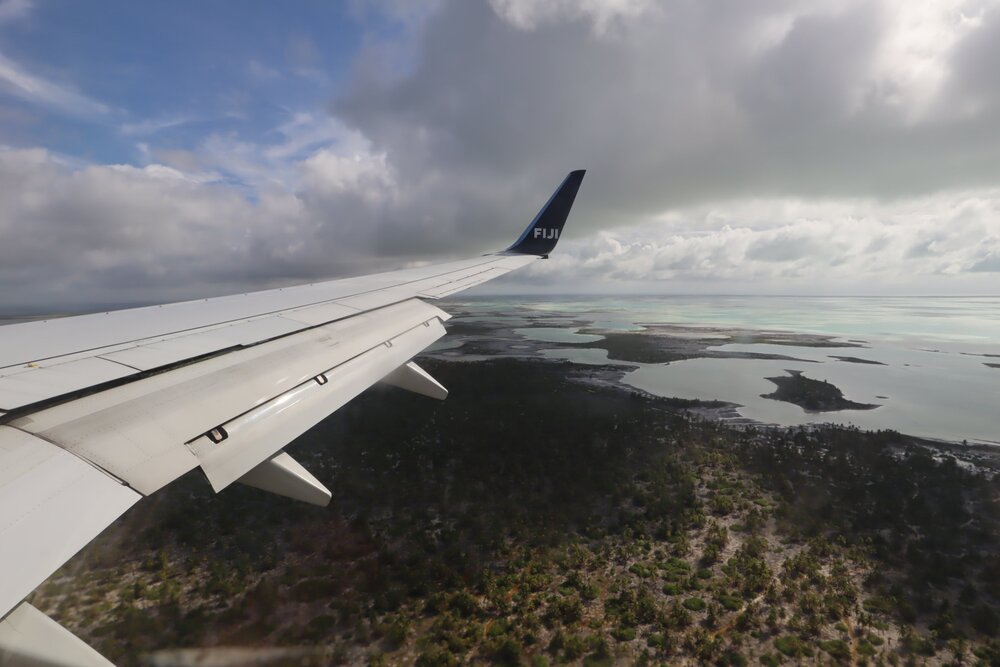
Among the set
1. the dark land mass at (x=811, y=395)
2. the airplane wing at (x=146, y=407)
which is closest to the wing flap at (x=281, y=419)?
the airplane wing at (x=146, y=407)

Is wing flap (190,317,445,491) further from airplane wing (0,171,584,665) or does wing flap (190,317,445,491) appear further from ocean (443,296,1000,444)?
ocean (443,296,1000,444)

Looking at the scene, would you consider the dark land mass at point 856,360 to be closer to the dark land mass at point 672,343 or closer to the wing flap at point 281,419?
the dark land mass at point 672,343

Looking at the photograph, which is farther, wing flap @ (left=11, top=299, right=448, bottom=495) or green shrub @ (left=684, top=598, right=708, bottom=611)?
green shrub @ (left=684, top=598, right=708, bottom=611)

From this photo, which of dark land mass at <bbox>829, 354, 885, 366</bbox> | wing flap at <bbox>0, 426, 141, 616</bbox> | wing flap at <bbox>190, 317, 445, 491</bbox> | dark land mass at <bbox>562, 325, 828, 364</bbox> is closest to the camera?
wing flap at <bbox>0, 426, 141, 616</bbox>

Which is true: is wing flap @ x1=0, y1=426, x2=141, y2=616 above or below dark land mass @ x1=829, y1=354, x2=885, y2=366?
above

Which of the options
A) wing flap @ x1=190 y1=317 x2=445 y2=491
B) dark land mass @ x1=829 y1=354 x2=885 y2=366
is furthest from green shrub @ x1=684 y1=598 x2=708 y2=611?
dark land mass @ x1=829 y1=354 x2=885 y2=366

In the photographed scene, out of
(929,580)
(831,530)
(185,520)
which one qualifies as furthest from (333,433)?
(929,580)
